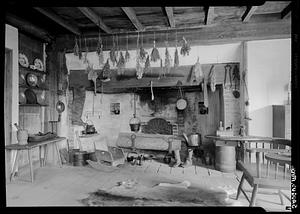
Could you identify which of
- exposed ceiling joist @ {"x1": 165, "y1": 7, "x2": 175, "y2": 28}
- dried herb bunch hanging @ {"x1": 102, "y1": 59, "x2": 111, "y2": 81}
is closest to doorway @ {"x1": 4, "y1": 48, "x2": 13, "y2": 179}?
dried herb bunch hanging @ {"x1": 102, "y1": 59, "x2": 111, "y2": 81}

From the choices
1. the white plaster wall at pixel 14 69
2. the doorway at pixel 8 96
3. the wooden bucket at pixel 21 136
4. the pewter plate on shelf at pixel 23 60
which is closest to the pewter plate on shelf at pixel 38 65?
the pewter plate on shelf at pixel 23 60

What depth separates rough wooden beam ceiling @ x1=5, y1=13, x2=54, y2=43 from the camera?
3034mm

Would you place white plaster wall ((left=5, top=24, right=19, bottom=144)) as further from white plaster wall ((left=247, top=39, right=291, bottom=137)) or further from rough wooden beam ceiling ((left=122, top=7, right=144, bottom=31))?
white plaster wall ((left=247, top=39, right=291, bottom=137))

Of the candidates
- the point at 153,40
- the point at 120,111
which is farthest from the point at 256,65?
the point at 120,111

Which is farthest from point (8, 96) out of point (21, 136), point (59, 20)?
point (59, 20)

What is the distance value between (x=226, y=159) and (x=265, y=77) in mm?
1509

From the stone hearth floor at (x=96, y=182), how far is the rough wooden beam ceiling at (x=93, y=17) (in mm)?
2101

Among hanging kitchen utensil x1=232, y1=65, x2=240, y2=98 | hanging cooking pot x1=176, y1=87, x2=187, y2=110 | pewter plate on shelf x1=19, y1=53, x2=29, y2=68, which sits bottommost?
hanging cooking pot x1=176, y1=87, x2=187, y2=110

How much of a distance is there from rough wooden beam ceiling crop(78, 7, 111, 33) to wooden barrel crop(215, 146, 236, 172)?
99.3 inches

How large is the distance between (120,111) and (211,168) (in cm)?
210

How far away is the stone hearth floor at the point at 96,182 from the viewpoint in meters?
2.41

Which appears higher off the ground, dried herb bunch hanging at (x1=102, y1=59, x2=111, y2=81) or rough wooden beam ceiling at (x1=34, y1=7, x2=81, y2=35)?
rough wooden beam ceiling at (x1=34, y1=7, x2=81, y2=35)

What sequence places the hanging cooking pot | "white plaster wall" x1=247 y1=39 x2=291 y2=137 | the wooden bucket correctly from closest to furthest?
1. the wooden bucket
2. "white plaster wall" x1=247 y1=39 x2=291 y2=137
3. the hanging cooking pot
